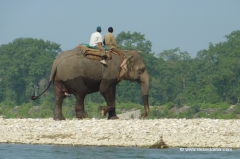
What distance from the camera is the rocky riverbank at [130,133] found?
956 inches

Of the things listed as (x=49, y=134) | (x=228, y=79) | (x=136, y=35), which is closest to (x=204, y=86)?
(x=228, y=79)

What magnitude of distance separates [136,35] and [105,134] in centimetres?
5116

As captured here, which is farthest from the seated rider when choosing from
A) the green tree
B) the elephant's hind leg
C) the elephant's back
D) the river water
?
the green tree

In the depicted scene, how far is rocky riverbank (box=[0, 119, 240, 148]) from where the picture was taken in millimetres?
24281

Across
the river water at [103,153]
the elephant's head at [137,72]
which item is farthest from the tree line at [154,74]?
the river water at [103,153]

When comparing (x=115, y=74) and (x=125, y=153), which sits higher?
(x=115, y=74)

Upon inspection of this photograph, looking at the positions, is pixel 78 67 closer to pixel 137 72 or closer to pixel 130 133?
pixel 137 72

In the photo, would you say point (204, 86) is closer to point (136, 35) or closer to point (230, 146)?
point (136, 35)

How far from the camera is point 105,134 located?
25.3 metres

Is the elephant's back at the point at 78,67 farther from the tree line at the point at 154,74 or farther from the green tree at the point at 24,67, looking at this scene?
the green tree at the point at 24,67

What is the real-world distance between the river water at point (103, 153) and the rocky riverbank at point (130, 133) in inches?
27.4

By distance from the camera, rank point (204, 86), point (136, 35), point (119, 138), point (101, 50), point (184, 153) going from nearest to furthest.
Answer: point (184, 153), point (119, 138), point (101, 50), point (204, 86), point (136, 35)

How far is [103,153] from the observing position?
2281 centimetres

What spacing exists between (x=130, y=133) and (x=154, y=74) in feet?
154
